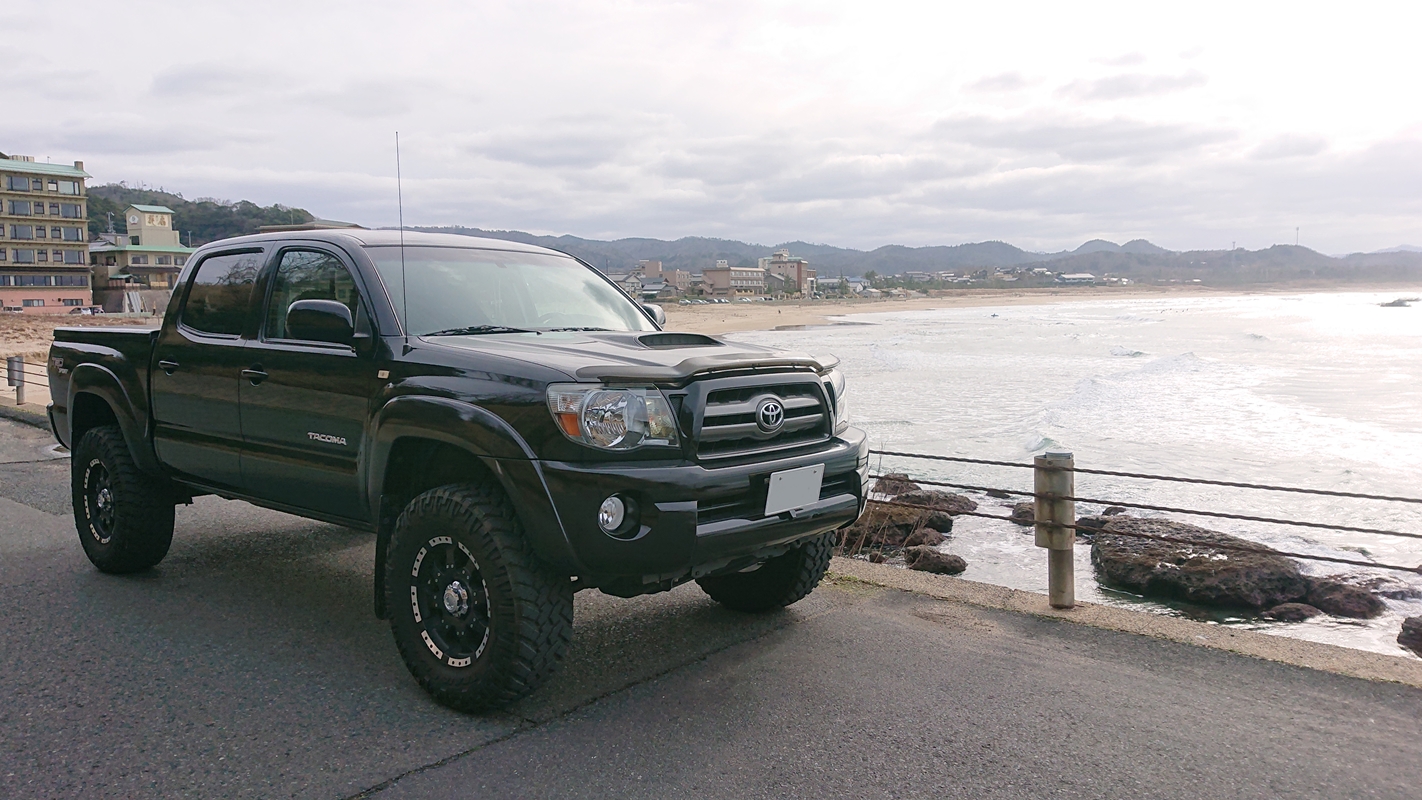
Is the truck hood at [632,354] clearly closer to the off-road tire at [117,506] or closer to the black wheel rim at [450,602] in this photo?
the black wheel rim at [450,602]

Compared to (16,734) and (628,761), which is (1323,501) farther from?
(16,734)

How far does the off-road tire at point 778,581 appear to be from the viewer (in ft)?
15.1

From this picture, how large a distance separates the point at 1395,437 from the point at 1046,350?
2655 cm

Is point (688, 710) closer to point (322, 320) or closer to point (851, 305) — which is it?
point (322, 320)

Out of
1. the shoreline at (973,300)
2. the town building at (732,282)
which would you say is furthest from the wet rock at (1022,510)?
the town building at (732,282)

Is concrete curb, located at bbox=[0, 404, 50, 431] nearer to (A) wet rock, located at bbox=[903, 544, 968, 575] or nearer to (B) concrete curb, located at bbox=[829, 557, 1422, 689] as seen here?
(A) wet rock, located at bbox=[903, 544, 968, 575]

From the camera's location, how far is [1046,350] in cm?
4441

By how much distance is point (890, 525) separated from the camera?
32.9ft

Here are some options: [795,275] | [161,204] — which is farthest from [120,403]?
[795,275]

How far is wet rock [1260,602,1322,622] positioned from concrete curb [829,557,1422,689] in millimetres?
3820

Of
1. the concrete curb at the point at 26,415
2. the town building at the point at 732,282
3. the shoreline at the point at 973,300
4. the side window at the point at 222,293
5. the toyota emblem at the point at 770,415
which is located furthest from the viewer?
the town building at the point at 732,282

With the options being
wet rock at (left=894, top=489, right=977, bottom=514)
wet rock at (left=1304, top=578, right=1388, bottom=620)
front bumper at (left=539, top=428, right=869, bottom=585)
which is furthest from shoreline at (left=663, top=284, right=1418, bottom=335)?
front bumper at (left=539, top=428, right=869, bottom=585)

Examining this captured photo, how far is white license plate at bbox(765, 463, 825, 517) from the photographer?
11.8 ft

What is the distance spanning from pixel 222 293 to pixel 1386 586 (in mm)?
10313
